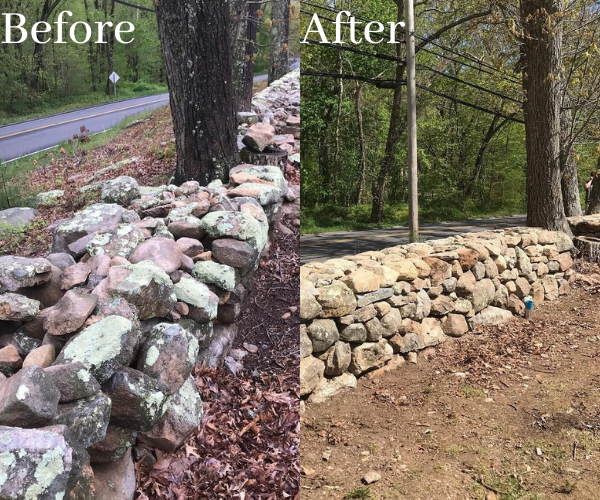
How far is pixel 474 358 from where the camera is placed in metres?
4.79

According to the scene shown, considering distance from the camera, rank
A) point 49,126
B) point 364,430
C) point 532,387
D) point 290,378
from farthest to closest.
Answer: point 532,387 → point 364,430 → point 290,378 → point 49,126

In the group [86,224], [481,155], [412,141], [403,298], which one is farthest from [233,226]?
[481,155]

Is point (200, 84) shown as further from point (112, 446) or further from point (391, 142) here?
point (391, 142)

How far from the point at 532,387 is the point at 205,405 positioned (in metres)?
2.90

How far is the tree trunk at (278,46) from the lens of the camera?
638 cm

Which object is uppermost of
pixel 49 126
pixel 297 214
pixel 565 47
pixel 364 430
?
pixel 565 47

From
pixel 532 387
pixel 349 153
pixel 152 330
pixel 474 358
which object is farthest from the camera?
pixel 349 153

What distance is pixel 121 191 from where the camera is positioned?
3188 millimetres

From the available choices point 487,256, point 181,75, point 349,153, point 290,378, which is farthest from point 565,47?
point 349,153

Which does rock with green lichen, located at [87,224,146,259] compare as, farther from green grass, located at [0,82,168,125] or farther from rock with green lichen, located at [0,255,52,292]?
green grass, located at [0,82,168,125]

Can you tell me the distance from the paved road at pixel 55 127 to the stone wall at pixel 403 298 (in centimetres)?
173

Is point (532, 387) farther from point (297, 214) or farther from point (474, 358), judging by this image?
point (297, 214)

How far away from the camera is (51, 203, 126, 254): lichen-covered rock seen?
2621mm

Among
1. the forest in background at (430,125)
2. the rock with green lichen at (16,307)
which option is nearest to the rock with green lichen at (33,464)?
the rock with green lichen at (16,307)
